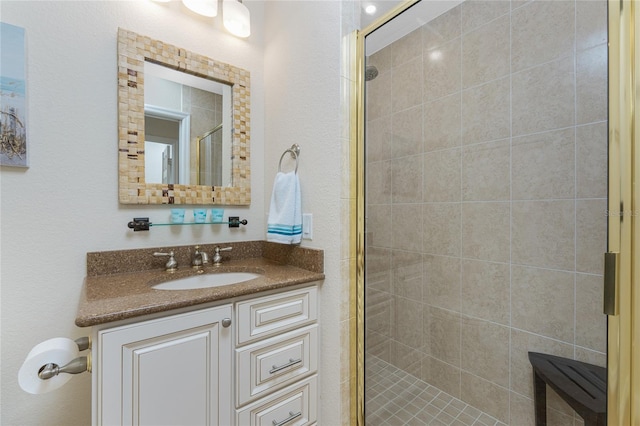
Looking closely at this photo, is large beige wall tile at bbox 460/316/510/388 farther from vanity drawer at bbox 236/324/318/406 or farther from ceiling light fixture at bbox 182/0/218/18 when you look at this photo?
ceiling light fixture at bbox 182/0/218/18

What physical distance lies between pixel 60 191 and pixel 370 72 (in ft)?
4.74

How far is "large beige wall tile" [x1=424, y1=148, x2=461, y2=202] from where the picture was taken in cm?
146

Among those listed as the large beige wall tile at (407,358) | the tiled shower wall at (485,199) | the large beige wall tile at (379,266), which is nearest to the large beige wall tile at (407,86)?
the tiled shower wall at (485,199)

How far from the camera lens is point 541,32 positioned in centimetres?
119

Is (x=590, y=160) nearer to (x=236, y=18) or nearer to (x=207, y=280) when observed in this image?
(x=207, y=280)

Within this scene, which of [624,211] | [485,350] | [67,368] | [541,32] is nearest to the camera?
[624,211]

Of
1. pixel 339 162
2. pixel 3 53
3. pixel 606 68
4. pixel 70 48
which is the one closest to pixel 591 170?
pixel 606 68

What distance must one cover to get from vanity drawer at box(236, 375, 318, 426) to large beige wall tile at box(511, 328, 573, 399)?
37.6 inches

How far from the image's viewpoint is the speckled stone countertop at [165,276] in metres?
0.82

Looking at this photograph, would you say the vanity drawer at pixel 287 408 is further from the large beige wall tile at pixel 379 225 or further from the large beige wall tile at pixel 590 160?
the large beige wall tile at pixel 590 160

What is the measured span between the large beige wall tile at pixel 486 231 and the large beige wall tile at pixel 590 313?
0.33 m

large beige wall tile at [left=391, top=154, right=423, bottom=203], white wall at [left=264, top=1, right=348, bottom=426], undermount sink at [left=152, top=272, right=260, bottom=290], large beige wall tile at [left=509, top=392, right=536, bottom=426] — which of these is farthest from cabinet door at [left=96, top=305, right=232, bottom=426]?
large beige wall tile at [left=509, top=392, right=536, bottom=426]

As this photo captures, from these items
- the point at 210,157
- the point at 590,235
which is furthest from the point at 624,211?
the point at 210,157

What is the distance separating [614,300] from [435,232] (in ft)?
2.85
